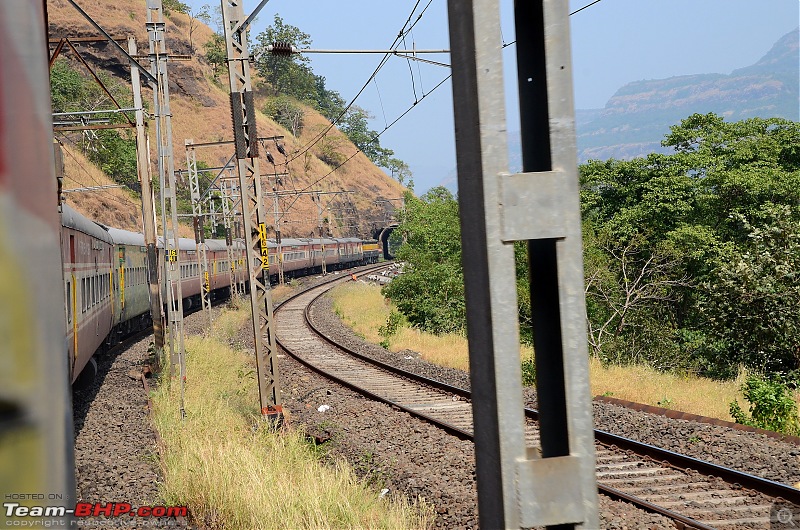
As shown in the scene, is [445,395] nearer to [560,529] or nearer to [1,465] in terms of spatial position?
[560,529]

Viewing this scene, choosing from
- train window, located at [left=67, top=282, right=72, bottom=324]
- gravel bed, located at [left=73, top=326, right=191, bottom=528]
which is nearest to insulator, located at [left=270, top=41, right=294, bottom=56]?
train window, located at [left=67, top=282, right=72, bottom=324]

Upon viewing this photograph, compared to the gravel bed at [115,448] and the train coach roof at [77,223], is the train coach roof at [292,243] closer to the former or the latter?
the gravel bed at [115,448]

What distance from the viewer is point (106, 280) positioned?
17.5 m

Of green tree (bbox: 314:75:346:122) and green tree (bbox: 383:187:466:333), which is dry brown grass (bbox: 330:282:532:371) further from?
green tree (bbox: 314:75:346:122)

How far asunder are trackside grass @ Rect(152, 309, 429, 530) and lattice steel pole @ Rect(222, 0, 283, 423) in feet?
3.11

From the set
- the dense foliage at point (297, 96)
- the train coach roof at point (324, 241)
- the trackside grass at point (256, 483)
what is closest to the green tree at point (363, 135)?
the dense foliage at point (297, 96)

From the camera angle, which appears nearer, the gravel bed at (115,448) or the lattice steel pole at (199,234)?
the gravel bed at (115,448)

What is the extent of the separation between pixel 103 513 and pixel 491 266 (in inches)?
263

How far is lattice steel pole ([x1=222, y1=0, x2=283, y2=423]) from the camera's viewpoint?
1191cm

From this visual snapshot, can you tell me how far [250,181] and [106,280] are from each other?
672cm

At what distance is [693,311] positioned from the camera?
28016 millimetres

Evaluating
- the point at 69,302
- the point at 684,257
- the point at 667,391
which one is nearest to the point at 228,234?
the point at 684,257

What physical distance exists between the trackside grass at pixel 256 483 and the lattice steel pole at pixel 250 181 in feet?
3.11

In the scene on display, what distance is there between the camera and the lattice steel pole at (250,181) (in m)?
11.9
